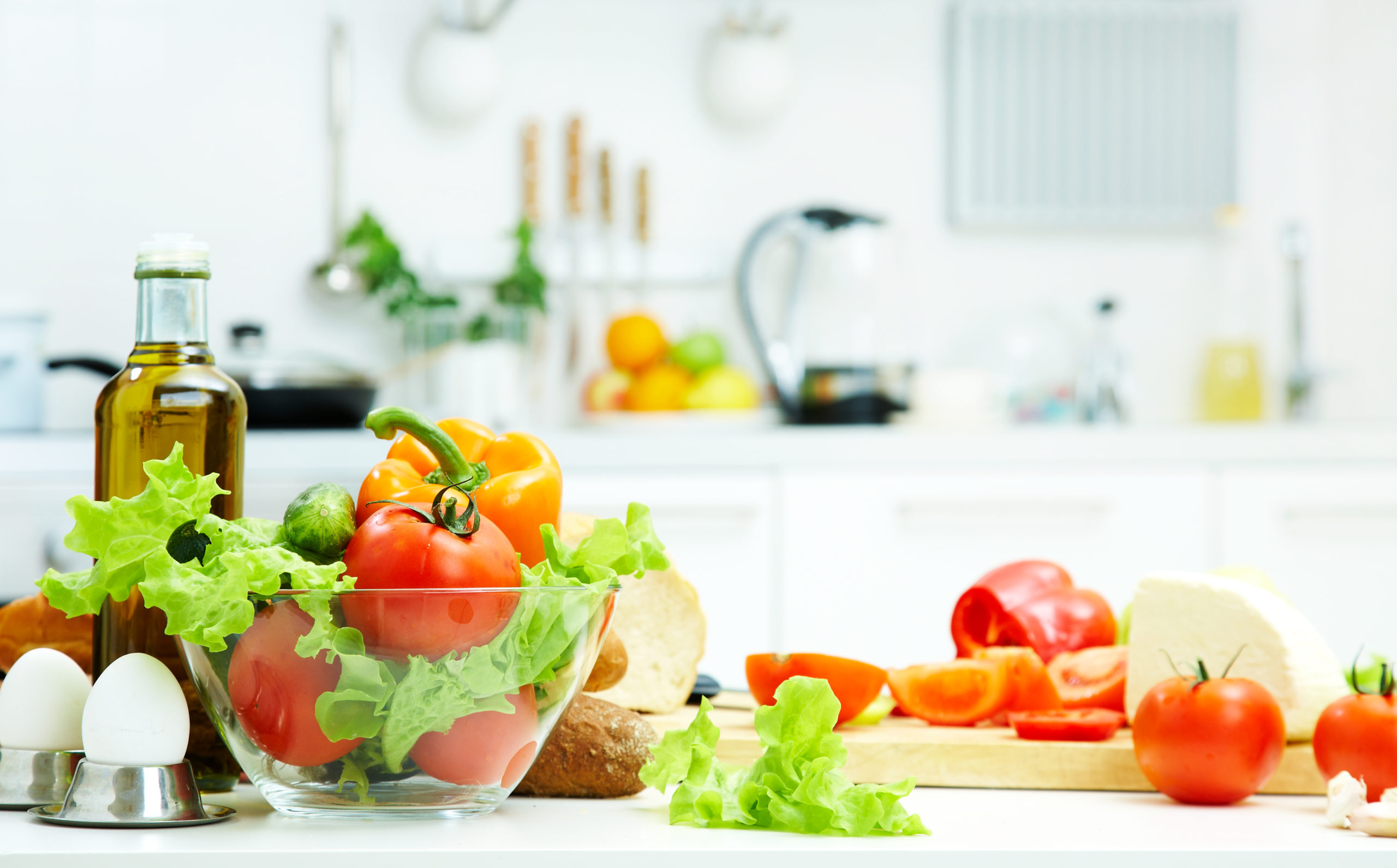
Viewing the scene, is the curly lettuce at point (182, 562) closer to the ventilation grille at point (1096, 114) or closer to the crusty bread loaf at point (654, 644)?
the crusty bread loaf at point (654, 644)

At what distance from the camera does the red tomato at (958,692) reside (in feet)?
2.74

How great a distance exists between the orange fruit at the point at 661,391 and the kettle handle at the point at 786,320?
161 millimetres

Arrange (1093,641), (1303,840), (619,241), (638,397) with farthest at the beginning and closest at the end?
(619,241)
(638,397)
(1093,641)
(1303,840)

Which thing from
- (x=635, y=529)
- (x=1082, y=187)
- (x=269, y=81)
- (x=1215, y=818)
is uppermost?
(x=269, y=81)

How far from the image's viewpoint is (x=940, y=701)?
0.84 meters

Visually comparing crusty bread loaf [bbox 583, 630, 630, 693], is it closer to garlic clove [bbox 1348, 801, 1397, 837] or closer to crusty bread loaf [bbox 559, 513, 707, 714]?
crusty bread loaf [bbox 559, 513, 707, 714]

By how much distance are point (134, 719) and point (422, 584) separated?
0.44 ft

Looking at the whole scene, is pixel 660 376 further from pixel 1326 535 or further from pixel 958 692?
pixel 958 692

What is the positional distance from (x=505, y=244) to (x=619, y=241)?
24 cm

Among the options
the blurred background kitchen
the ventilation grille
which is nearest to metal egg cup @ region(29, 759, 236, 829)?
the blurred background kitchen

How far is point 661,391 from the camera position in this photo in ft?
8.78

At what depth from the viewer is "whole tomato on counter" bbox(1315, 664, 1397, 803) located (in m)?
0.65

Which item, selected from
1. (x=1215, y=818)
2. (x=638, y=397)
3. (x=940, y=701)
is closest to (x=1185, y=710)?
(x=1215, y=818)

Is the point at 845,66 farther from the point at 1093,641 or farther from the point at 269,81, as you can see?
the point at 1093,641
